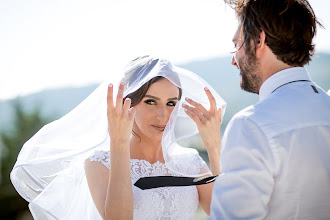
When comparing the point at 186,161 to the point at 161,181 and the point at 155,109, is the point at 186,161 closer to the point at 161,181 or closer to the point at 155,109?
the point at 161,181

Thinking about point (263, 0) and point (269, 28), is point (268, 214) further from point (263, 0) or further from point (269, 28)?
point (263, 0)

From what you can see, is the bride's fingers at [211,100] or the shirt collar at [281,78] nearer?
the shirt collar at [281,78]

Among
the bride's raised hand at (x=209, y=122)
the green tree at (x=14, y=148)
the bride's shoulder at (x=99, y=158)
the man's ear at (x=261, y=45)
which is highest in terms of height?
the man's ear at (x=261, y=45)

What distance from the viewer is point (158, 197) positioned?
10.0ft

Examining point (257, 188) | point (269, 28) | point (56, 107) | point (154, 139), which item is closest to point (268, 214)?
point (257, 188)

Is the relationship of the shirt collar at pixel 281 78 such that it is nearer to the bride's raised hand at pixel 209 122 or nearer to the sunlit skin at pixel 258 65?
the sunlit skin at pixel 258 65

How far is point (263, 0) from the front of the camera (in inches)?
78.8

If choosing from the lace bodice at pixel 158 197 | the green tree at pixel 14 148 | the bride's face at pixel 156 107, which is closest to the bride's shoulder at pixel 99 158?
the lace bodice at pixel 158 197

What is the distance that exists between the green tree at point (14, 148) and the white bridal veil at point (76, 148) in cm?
675

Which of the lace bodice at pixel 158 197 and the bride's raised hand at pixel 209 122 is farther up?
the bride's raised hand at pixel 209 122

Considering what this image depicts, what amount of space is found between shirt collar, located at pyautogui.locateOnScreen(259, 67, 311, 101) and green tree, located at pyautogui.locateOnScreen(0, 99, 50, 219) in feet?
28.8

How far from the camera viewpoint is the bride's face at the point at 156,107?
3127mm

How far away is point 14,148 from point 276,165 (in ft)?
31.5

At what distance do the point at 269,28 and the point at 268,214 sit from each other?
0.90m
